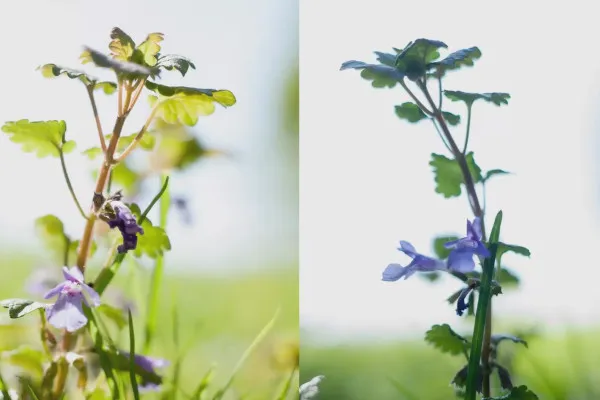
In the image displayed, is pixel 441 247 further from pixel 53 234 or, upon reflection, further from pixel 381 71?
pixel 53 234

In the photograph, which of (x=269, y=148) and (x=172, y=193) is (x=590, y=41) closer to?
(x=269, y=148)

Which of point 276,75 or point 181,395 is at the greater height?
point 276,75

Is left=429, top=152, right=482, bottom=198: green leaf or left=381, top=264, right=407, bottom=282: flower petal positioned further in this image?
left=429, top=152, right=482, bottom=198: green leaf

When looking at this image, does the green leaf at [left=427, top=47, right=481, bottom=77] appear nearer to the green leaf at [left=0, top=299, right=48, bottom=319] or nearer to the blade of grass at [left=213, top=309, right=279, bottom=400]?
the blade of grass at [left=213, top=309, right=279, bottom=400]

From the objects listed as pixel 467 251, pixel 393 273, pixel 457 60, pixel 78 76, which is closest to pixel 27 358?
pixel 78 76

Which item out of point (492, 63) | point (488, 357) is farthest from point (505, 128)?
point (488, 357)

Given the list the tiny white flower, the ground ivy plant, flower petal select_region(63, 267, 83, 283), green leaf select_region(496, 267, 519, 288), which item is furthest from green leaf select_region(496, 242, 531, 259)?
flower petal select_region(63, 267, 83, 283)

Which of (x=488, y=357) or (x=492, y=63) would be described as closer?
(x=488, y=357)

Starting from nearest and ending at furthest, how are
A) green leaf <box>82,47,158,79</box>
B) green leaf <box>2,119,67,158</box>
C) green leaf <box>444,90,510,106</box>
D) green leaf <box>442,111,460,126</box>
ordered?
green leaf <box>82,47,158,79</box>, green leaf <box>2,119,67,158</box>, green leaf <box>444,90,510,106</box>, green leaf <box>442,111,460,126</box>

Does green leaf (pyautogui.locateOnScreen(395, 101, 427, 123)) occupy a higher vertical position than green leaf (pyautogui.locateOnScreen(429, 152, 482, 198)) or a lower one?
higher
